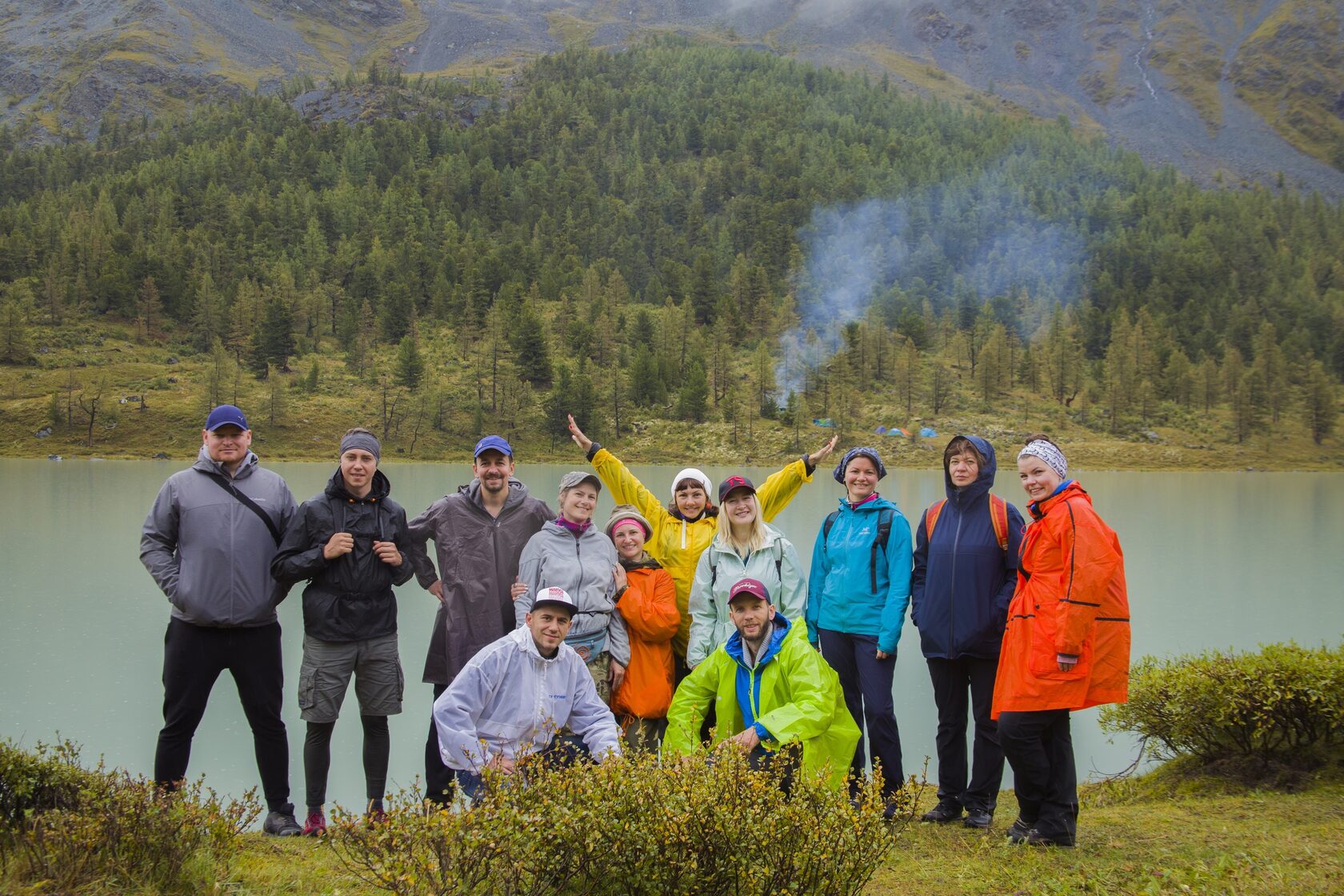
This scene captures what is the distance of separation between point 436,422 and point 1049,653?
6885 centimetres

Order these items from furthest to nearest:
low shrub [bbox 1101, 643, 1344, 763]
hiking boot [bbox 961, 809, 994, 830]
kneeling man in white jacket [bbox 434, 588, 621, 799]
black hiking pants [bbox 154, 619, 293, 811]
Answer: low shrub [bbox 1101, 643, 1344, 763] < hiking boot [bbox 961, 809, 994, 830] < black hiking pants [bbox 154, 619, 293, 811] < kneeling man in white jacket [bbox 434, 588, 621, 799]

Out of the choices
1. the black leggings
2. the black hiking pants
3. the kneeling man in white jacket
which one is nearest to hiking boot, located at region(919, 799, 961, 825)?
the kneeling man in white jacket

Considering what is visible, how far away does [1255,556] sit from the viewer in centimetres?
2191

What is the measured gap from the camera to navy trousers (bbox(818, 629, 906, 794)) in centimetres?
534

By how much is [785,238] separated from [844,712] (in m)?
113

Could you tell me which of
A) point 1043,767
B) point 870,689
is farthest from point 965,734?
point 1043,767

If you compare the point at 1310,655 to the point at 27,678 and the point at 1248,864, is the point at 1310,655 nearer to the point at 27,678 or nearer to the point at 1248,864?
the point at 1248,864

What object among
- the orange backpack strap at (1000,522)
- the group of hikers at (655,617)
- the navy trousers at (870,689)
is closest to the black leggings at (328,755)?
the group of hikers at (655,617)

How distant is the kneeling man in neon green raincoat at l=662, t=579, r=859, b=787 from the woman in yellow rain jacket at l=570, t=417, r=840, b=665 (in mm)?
812

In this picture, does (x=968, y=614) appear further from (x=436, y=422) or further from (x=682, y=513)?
(x=436, y=422)

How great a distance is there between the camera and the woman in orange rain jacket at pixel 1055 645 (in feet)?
14.6

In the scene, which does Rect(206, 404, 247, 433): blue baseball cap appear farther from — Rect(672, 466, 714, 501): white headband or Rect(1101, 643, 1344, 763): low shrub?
Rect(1101, 643, 1344, 763): low shrub

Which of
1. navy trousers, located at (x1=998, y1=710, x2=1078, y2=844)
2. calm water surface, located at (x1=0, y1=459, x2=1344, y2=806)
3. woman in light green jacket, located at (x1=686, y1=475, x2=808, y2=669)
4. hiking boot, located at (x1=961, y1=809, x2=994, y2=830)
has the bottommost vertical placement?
calm water surface, located at (x1=0, y1=459, x2=1344, y2=806)

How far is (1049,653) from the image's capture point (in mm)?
4500
